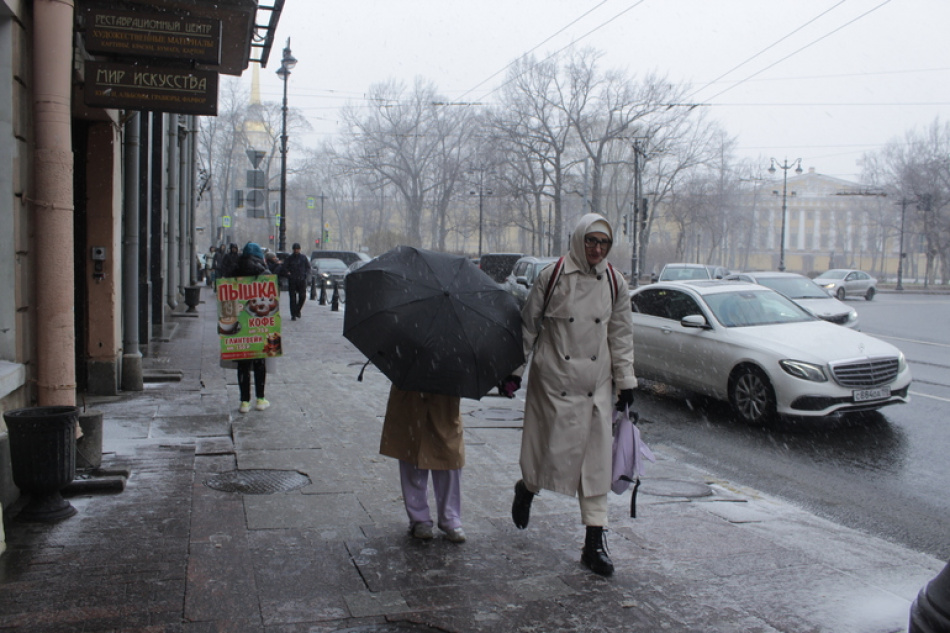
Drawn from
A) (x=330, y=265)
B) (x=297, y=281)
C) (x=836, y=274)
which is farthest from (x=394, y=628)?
(x=836, y=274)

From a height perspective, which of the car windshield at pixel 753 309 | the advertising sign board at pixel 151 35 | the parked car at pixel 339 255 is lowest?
the car windshield at pixel 753 309

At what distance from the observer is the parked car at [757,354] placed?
28.0 ft

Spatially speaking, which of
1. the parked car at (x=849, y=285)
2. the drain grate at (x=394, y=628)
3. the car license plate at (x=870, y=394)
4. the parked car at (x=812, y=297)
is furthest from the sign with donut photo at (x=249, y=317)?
the parked car at (x=849, y=285)

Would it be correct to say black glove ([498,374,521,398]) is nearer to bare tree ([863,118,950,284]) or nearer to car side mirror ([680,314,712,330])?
car side mirror ([680,314,712,330])

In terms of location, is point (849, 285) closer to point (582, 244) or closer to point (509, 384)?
point (582, 244)

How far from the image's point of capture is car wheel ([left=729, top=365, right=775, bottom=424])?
8.74 meters

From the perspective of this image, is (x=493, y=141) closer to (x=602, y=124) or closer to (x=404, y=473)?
(x=602, y=124)

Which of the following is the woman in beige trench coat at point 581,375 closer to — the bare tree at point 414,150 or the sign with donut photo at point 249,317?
the sign with donut photo at point 249,317

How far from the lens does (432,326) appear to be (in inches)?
167

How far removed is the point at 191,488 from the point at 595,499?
9.47 feet

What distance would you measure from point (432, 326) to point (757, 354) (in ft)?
18.8

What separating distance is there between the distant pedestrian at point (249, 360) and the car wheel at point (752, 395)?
199 inches

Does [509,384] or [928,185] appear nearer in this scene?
[509,384]

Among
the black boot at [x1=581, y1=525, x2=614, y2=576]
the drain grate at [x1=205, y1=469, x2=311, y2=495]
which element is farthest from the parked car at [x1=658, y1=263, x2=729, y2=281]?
the black boot at [x1=581, y1=525, x2=614, y2=576]
